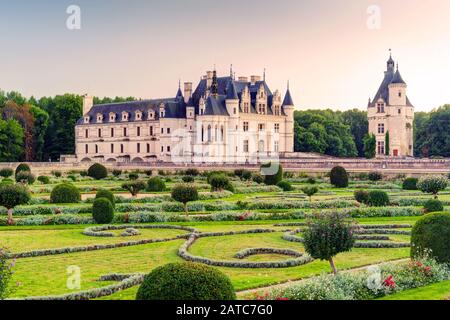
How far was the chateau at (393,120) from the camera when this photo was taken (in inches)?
2635

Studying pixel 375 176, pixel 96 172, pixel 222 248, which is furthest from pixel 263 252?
pixel 96 172

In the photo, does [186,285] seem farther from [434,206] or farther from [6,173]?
[6,173]

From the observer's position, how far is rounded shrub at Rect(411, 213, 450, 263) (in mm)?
12641

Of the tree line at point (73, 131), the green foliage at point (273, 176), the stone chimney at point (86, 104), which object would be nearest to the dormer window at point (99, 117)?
the stone chimney at point (86, 104)

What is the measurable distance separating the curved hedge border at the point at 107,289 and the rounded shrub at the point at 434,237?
17.6 ft

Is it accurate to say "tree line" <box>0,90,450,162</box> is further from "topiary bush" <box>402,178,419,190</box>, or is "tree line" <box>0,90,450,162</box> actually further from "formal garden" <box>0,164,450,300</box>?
"formal garden" <box>0,164,450,300</box>

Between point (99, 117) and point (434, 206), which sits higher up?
point (99, 117)

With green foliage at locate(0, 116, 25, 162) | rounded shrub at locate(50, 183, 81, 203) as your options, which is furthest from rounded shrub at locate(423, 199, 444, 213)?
green foliage at locate(0, 116, 25, 162)

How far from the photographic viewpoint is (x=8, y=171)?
48469 mm

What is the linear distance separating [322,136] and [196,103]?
1726cm

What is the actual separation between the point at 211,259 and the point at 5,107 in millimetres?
66783

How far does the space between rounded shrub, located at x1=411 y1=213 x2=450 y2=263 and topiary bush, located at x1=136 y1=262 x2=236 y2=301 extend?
18.7ft

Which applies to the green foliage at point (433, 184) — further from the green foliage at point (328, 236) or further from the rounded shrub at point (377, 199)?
the green foliage at point (328, 236)

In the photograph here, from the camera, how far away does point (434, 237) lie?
12.7m
